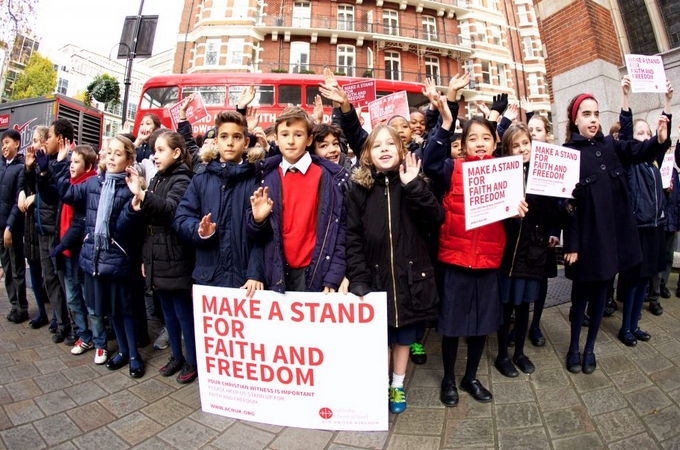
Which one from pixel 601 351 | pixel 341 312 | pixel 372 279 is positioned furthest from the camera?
pixel 601 351

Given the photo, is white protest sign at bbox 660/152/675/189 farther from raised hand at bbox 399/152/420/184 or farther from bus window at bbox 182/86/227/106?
bus window at bbox 182/86/227/106

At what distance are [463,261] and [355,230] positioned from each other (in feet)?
2.50

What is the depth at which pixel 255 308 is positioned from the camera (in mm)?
2209

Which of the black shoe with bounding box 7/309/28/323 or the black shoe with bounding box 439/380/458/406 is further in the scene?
the black shoe with bounding box 7/309/28/323

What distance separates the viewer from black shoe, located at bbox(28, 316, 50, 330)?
153 inches

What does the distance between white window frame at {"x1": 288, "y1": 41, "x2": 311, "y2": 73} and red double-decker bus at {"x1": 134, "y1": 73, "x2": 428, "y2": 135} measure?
15455 mm

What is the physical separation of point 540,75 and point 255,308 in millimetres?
38369

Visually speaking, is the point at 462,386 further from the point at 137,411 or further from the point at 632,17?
the point at 632,17

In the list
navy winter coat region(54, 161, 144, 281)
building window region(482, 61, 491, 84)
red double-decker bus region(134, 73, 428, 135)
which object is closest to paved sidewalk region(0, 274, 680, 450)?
navy winter coat region(54, 161, 144, 281)

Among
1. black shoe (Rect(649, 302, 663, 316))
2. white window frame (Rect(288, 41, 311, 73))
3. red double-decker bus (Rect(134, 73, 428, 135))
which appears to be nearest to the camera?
black shoe (Rect(649, 302, 663, 316))

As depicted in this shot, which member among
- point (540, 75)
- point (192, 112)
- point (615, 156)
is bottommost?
point (615, 156)

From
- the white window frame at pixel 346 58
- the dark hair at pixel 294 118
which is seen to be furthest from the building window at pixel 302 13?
the dark hair at pixel 294 118

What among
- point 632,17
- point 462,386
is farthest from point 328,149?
point 632,17

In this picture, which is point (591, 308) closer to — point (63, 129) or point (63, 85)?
point (63, 129)
